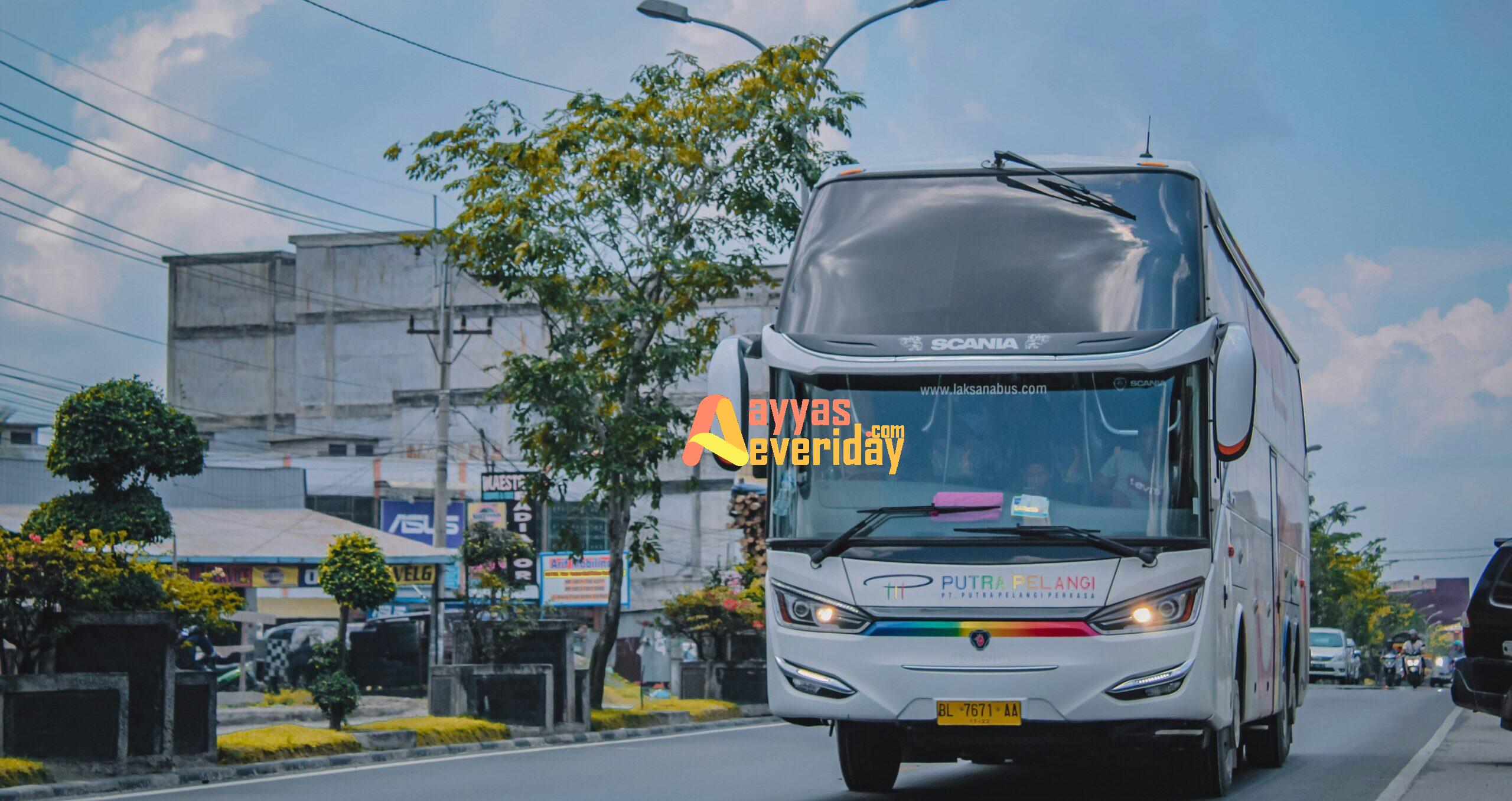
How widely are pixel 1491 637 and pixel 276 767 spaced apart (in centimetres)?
1144

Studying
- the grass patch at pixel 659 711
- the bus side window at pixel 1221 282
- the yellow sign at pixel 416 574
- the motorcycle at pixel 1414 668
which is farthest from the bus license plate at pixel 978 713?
the motorcycle at pixel 1414 668

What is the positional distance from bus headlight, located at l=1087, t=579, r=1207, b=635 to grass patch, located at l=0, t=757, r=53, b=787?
853 cm

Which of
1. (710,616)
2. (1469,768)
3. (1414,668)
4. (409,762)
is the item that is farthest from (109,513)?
(1414,668)

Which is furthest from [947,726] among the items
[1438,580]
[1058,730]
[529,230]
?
[1438,580]

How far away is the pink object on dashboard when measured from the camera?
32.4ft

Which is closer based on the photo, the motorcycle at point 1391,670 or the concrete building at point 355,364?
the motorcycle at point 1391,670

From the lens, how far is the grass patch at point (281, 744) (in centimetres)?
1581

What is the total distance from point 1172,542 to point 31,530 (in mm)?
10643

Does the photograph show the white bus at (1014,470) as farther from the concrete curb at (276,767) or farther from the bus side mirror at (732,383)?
the concrete curb at (276,767)

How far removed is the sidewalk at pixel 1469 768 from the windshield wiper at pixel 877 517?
14.5 feet

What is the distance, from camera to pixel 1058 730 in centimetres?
990

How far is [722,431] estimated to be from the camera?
33.1 ft

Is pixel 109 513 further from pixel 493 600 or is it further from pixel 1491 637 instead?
pixel 1491 637

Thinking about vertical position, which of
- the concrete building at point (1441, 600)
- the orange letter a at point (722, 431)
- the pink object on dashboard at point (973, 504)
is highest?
the orange letter a at point (722, 431)
